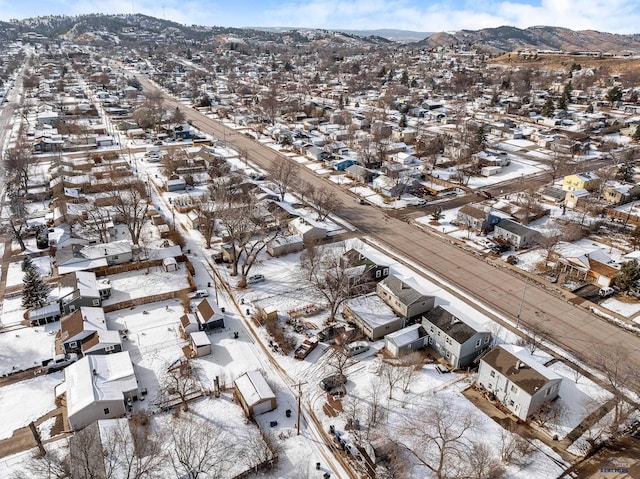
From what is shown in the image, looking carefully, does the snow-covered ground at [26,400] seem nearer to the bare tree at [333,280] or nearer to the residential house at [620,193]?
the bare tree at [333,280]

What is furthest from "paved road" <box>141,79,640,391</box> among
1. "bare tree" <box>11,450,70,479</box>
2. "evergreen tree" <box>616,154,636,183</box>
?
"evergreen tree" <box>616,154,636,183</box>

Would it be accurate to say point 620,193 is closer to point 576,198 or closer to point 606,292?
point 576,198

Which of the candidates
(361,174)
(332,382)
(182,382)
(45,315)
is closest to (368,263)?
(332,382)

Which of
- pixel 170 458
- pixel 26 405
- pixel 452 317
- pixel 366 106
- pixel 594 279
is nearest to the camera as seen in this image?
pixel 170 458

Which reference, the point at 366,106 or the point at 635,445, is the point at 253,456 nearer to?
the point at 635,445

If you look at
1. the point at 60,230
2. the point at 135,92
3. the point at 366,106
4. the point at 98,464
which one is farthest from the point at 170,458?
the point at 135,92

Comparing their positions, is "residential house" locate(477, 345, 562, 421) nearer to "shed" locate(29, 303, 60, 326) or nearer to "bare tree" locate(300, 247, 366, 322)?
"bare tree" locate(300, 247, 366, 322)
